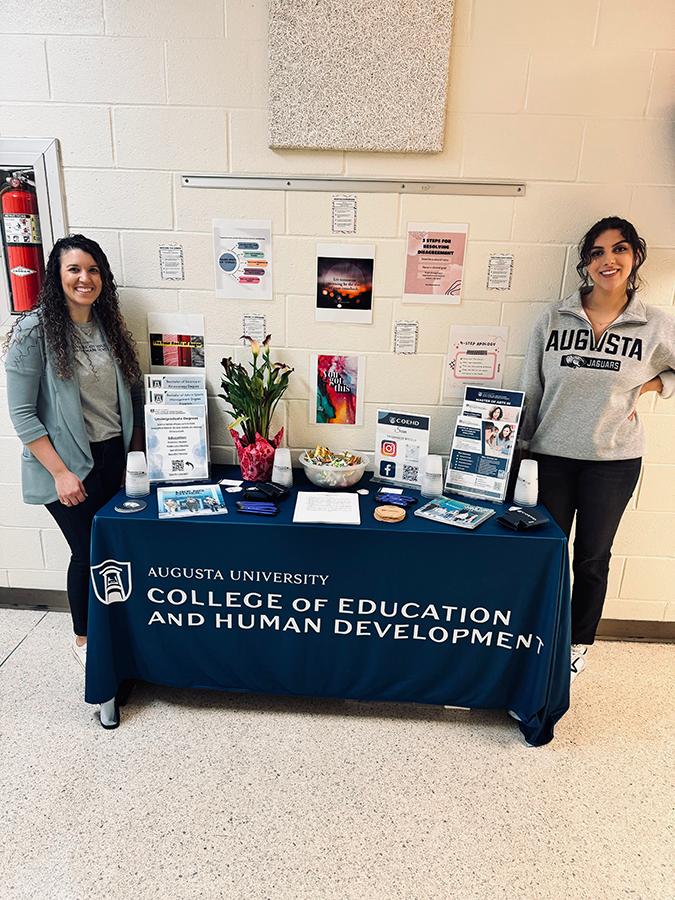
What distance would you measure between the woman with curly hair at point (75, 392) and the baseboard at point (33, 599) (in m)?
0.53

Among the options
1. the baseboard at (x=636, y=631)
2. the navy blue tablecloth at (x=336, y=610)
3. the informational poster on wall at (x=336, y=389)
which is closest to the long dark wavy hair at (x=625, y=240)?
the informational poster on wall at (x=336, y=389)

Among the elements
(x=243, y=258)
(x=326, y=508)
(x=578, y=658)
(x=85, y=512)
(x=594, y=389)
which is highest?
(x=243, y=258)

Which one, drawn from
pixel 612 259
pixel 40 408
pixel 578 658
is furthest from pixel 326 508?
pixel 612 259

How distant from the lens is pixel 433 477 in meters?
2.09

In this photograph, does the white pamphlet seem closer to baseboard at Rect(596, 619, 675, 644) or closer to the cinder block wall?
the cinder block wall

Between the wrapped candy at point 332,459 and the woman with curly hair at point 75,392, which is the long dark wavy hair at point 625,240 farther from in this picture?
the woman with curly hair at point 75,392

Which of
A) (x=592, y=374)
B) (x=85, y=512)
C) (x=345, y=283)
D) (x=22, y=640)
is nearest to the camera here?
(x=592, y=374)

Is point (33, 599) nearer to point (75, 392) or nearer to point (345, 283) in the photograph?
point (75, 392)

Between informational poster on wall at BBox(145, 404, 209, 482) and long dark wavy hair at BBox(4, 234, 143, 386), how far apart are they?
27 centimetres

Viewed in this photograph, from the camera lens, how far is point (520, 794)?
175 cm

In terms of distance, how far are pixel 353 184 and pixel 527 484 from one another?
1315 millimetres

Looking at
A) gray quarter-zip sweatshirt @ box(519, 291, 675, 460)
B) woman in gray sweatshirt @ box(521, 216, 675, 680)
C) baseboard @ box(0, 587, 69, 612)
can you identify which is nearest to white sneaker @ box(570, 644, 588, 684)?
woman in gray sweatshirt @ box(521, 216, 675, 680)

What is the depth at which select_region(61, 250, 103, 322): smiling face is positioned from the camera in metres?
1.94

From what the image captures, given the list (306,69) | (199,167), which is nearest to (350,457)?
(199,167)
